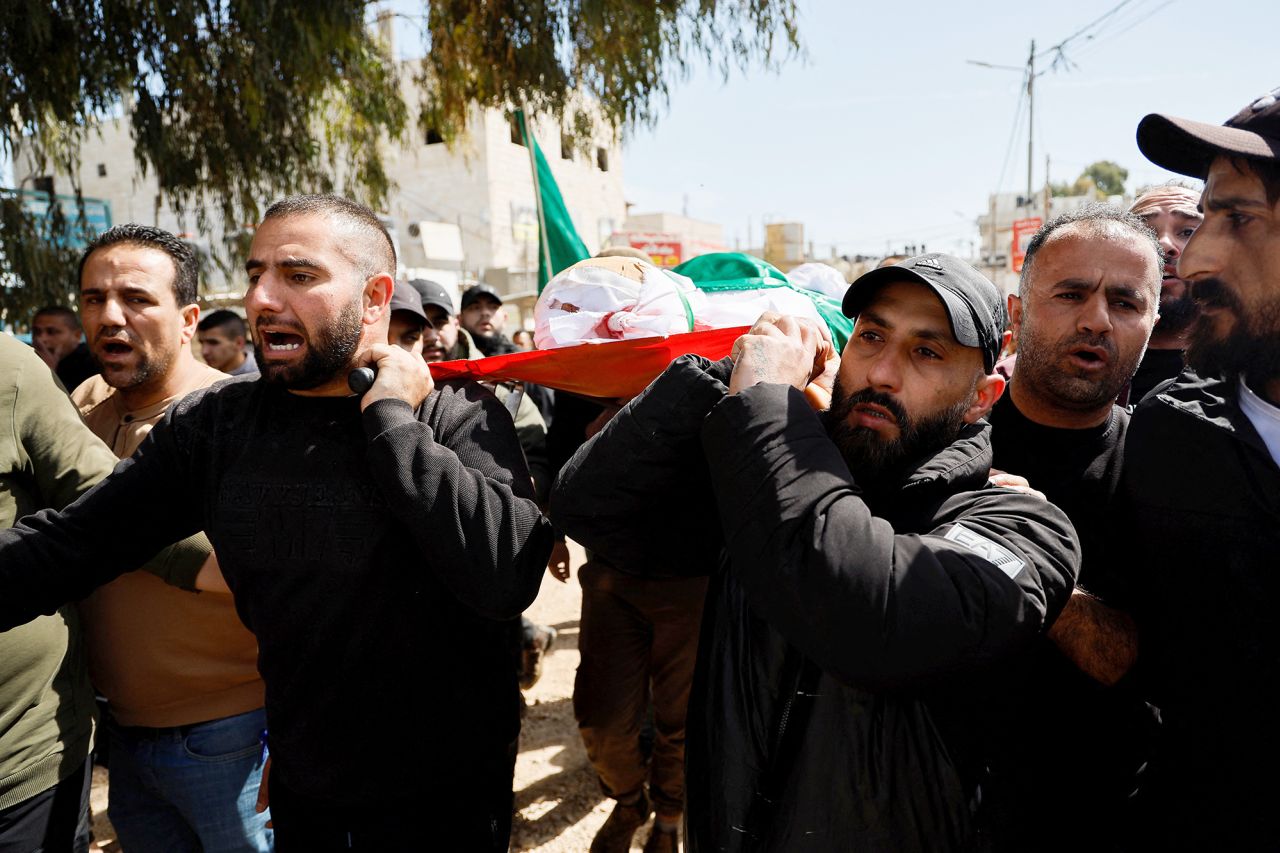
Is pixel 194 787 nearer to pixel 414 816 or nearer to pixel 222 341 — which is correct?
pixel 414 816

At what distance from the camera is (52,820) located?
2064 mm

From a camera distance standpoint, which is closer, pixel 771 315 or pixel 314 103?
pixel 771 315

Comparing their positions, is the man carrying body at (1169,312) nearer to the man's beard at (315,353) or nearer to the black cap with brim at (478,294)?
the man's beard at (315,353)

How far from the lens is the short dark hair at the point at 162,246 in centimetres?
251

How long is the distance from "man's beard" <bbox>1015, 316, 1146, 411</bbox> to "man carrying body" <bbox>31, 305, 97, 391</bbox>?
18.0ft

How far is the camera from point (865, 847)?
4.61ft

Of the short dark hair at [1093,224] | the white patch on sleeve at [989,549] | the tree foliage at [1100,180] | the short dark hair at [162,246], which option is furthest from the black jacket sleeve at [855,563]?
the tree foliage at [1100,180]

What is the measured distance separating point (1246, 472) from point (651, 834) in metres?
2.64

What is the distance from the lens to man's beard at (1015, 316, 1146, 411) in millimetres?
2037

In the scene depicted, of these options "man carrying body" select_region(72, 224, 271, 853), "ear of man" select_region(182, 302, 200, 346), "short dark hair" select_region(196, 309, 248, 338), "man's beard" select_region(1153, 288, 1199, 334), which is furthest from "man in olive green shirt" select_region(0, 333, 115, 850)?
"short dark hair" select_region(196, 309, 248, 338)

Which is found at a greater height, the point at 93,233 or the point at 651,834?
the point at 93,233

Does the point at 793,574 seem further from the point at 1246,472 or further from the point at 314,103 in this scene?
the point at 314,103

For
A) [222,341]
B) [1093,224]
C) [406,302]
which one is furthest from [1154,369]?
Answer: [222,341]

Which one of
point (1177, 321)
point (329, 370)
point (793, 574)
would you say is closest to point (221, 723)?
point (329, 370)
